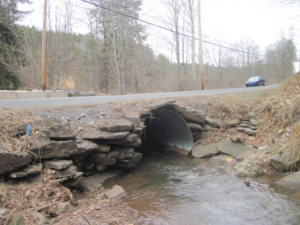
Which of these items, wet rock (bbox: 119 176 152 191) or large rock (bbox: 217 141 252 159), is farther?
large rock (bbox: 217 141 252 159)

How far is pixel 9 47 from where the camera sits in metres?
18.0

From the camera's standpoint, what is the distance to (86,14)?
2462 cm

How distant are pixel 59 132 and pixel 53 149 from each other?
486mm

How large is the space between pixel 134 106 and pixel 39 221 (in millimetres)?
6054

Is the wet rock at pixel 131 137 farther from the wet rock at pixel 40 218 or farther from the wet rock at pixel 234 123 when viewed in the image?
the wet rock at pixel 234 123

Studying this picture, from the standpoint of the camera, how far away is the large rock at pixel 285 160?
6.93 metres

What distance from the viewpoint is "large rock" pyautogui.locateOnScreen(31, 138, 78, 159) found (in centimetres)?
525

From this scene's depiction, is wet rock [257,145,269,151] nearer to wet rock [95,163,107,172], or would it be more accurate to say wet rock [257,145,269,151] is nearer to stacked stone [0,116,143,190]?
stacked stone [0,116,143,190]

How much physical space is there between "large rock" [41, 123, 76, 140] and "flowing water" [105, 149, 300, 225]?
6.80ft

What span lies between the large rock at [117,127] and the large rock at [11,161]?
7.97ft

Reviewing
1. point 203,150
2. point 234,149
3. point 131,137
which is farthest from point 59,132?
point 234,149

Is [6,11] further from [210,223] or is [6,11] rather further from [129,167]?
[210,223]

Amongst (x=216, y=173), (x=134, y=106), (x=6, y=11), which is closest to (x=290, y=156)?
(x=216, y=173)

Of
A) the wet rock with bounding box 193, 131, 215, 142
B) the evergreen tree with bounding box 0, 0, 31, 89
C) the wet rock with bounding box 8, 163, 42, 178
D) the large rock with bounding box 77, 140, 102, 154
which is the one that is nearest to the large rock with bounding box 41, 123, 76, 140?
the large rock with bounding box 77, 140, 102, 154
